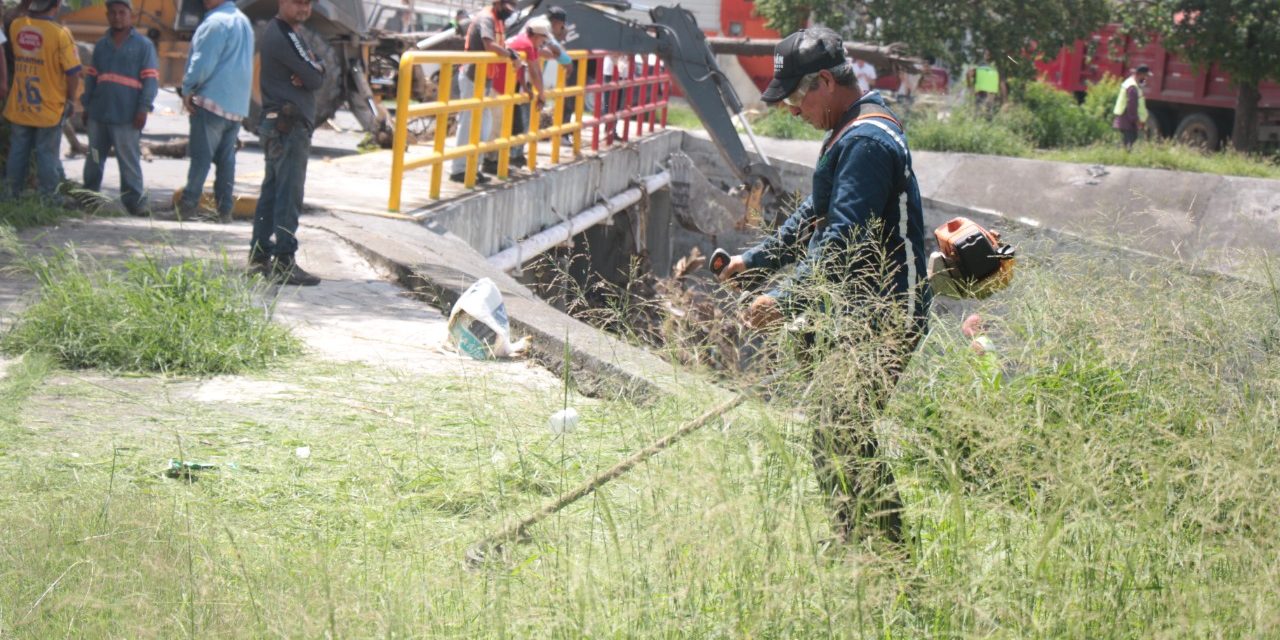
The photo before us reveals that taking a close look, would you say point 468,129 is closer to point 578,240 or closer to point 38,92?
point 578,240

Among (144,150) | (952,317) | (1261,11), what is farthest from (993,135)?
(952,317)

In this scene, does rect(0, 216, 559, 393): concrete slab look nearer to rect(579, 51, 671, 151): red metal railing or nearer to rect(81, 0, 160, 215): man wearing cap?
rect(81, 0, 160, 215): man wearing cap

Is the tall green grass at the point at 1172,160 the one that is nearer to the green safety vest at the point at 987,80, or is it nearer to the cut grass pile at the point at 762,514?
the green safety vest at the point at 987,80

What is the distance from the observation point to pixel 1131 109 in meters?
20.8

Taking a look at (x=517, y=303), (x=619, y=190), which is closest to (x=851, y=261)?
(x=517, y=303)

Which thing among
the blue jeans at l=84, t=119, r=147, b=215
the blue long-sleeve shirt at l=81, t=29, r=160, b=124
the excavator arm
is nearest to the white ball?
the blue jeans at l=84, t=119, r=147, b=215

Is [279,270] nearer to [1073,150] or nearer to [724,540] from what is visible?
[724,540]

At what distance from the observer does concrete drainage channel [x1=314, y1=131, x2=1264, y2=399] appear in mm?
6012

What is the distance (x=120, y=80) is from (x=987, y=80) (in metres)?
16.5

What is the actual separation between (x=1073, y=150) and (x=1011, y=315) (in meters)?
16.3

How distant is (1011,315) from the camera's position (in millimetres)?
4602

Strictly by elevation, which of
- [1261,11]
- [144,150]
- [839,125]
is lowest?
[144,150]

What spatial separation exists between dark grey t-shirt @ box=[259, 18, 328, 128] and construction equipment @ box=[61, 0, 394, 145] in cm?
793

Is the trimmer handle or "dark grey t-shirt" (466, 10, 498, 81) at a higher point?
"dark grey t-shirt" (466, 10, 498, 81)
